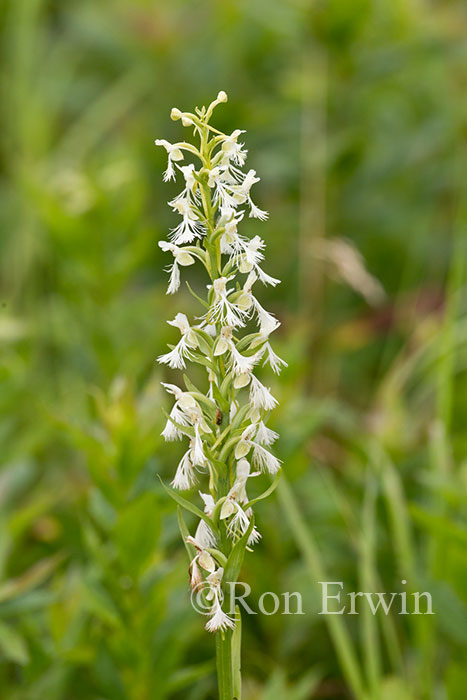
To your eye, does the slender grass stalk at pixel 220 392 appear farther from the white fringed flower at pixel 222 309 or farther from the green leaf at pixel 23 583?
the green leaf at pixel 23 583

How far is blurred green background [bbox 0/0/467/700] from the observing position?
1.74 meters

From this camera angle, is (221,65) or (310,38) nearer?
(310,38)

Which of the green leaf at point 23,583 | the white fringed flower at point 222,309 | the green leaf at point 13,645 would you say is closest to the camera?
the white fringed flower at point 222,309

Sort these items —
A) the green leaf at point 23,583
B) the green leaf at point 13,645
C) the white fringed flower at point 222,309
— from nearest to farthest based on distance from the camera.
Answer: the white fringed flower at point 222,309 < the green leaf at point 13,645 < the green leaf at point 23,583

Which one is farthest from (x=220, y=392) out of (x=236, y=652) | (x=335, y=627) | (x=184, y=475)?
(x=335, y=627)

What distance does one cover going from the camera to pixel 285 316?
3.22 meters

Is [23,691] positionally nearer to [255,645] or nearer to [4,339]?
[255,645]

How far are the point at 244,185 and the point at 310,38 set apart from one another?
2.49 meters

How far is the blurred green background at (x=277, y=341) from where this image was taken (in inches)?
68.6

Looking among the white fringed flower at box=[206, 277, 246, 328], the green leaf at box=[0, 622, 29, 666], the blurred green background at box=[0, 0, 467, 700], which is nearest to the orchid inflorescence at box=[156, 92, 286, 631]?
the white fringed flower at box=[206, 277, 246, 328]

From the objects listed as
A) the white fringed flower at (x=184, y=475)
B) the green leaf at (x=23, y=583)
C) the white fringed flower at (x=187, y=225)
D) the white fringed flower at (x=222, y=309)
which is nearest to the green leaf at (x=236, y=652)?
the white fringed flower at (x=184, y=475)

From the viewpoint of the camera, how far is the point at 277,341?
10.3 feet

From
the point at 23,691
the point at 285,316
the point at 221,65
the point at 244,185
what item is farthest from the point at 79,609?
the point at 221,65

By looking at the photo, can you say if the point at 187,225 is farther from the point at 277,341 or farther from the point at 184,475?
the point at 277,341
